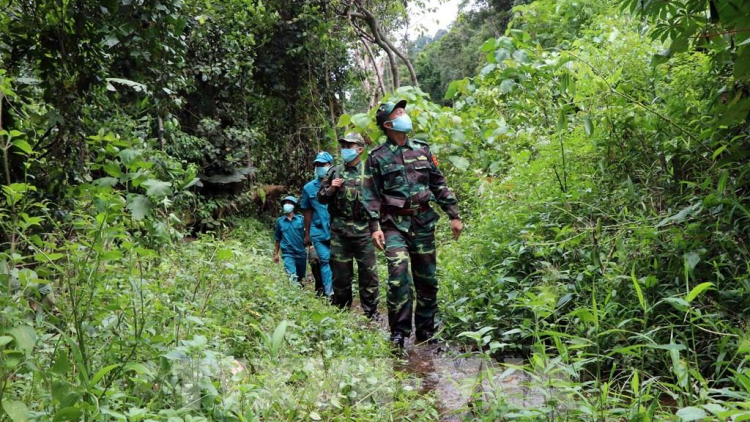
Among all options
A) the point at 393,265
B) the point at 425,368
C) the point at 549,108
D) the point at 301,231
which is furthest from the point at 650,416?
the point at 301,231

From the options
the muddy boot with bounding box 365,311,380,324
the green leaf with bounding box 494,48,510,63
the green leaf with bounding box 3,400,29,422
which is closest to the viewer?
the green leaf with bounding box 3,400,29,422

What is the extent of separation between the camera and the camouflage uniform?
4.59 m

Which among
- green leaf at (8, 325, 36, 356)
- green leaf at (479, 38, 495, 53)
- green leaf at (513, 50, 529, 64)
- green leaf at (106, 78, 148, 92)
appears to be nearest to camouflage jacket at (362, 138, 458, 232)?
green leaf at (479, 38, 495, 53)

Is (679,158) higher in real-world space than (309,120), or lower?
lower

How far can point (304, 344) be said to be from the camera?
3797 mm

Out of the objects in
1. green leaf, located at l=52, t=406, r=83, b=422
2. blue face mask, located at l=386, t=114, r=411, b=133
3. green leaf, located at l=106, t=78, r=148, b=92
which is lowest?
green leaf, located at l=52, t=406, r=83, b=422

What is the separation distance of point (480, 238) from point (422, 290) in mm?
1134

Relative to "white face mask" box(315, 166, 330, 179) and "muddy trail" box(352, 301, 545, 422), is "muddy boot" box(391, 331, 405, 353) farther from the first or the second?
"white face mask" box(315, 166, 330, 179)

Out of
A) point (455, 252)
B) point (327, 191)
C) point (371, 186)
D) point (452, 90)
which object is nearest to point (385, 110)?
point (371, 186)

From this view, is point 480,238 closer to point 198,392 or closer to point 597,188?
point 597,188

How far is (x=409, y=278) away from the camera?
15.2 ft

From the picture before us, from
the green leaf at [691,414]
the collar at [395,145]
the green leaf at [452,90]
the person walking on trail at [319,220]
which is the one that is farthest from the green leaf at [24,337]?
the person walking on trail at [319,220]

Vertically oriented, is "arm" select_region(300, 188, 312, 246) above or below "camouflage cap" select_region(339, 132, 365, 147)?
below

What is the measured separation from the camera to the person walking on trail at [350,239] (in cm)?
582
